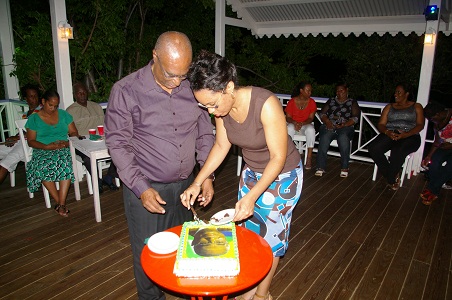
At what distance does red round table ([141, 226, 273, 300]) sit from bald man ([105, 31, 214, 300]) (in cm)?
35

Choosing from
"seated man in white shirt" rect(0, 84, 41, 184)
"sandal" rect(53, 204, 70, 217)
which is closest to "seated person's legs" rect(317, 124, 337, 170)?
"sandal" rect(53, 204, 70, 217)

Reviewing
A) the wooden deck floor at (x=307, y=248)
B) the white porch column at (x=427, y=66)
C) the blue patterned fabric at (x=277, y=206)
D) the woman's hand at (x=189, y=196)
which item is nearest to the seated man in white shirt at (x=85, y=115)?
the wooden deck floor at (x=307, y=248)

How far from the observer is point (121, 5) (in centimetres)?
638

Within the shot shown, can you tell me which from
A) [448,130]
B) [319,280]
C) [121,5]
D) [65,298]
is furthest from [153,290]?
[121,5]

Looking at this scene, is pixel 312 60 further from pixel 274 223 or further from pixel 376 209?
pixel 274 223

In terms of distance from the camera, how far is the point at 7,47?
584 centimetres

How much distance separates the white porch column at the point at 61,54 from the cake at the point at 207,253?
156 inches

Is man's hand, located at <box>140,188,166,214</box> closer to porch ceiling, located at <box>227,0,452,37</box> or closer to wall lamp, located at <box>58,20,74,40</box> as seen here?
wall lamp, located at <box>58,20,74,40</box>

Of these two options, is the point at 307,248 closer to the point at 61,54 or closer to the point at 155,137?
the point at 155,137

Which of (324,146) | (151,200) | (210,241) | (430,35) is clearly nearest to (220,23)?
(324,146)

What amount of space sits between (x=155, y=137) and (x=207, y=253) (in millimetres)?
753

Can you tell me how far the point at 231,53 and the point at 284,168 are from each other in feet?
31.5

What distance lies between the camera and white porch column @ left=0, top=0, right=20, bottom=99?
18.8ft

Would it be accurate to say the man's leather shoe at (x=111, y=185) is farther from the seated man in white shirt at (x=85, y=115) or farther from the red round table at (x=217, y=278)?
the red round table at (x=217, y=278)
